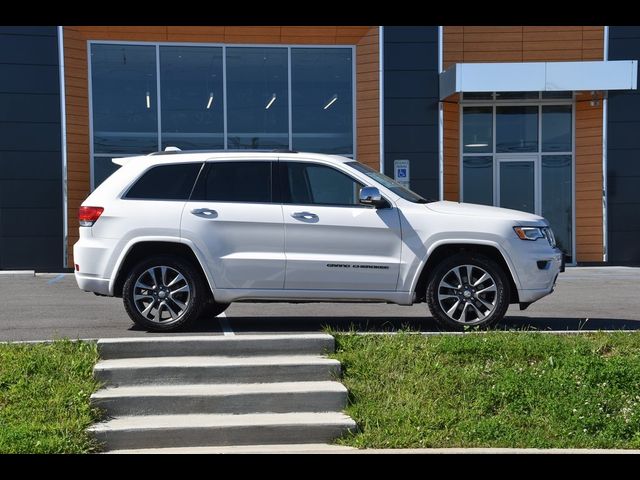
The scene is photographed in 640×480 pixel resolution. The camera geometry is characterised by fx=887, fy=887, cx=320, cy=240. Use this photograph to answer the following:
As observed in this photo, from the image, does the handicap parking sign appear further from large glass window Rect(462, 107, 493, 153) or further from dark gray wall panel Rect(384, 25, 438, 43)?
dark gray wall panel Rect(384, 25, 438, 43)

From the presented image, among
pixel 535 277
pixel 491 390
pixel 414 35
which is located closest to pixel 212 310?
pixel 535 277

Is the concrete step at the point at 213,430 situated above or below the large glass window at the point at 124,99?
below

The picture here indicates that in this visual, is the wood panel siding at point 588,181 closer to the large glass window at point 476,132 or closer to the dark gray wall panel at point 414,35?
the large glass window at point 476,132

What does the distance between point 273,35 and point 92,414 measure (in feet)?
45.7

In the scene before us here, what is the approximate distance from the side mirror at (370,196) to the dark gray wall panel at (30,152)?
11520mm

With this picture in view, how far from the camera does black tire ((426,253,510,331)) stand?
902 centimetres

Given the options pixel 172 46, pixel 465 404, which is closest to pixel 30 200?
pixel 172 46

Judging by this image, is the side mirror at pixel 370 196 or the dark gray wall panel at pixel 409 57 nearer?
the side mirror at pixel 370 196

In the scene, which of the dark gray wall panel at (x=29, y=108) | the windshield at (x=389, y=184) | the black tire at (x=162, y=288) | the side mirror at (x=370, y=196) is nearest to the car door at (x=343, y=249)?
the side mirror at (x=370, y=196)

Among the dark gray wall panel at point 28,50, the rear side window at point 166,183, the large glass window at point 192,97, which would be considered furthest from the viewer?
the large glass window at point 192,97

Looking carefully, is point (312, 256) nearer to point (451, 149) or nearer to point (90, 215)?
point (90, 215)

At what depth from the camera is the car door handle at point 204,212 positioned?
9062mm

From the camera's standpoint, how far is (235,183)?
9328mm

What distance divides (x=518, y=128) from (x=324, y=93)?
14.9 feet
